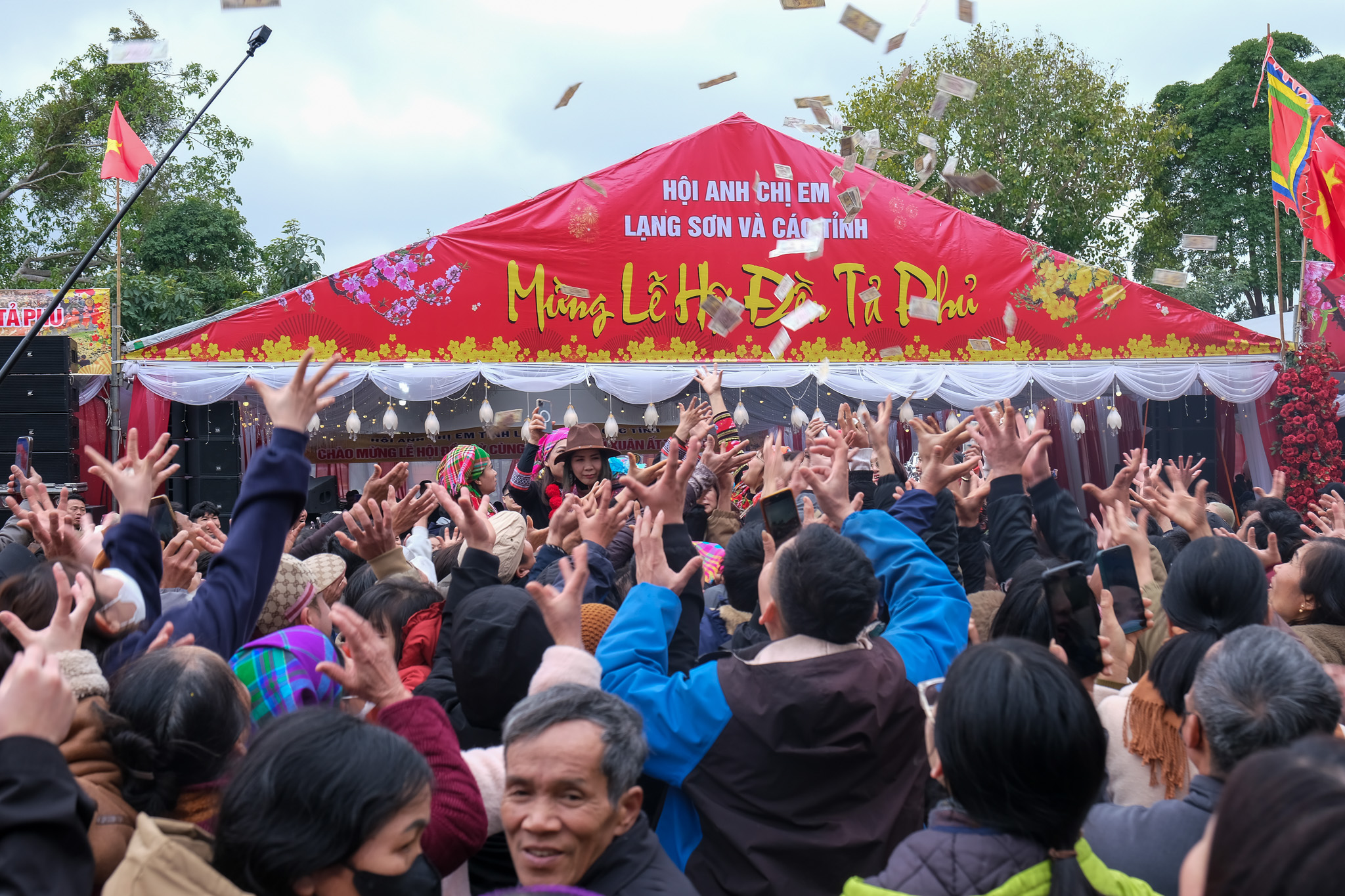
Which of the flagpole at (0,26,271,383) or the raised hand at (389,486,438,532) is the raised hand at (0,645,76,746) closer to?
the raised hand at (389,486,438,532)

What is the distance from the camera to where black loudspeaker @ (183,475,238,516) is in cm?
990

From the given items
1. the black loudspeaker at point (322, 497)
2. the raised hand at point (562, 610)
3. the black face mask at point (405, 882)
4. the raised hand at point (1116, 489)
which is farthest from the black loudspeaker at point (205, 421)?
the black face mask at point (405, 882)

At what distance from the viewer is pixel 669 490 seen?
258cm

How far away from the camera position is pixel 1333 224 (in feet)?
32.4

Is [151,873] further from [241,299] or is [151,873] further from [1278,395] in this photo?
[241,299]

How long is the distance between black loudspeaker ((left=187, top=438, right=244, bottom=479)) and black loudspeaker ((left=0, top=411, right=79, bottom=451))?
1077mm

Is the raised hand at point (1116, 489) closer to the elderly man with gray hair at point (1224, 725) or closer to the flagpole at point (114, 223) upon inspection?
the elderly man with gray hair at point (1224, 725)

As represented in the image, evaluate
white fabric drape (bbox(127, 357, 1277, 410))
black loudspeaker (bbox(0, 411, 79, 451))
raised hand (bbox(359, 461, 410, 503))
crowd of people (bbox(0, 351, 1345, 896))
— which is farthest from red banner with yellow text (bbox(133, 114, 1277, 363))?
crowd of people (bbox(0, 351, 1345, 896))

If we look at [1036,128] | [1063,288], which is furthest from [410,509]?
[1036,128]

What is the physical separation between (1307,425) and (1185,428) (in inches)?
61.4

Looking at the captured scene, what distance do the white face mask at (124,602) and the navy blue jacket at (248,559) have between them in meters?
0.03

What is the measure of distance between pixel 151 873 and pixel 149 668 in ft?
1.20

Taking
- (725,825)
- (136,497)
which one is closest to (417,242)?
(136,497)

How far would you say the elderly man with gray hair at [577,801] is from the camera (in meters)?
1.54
